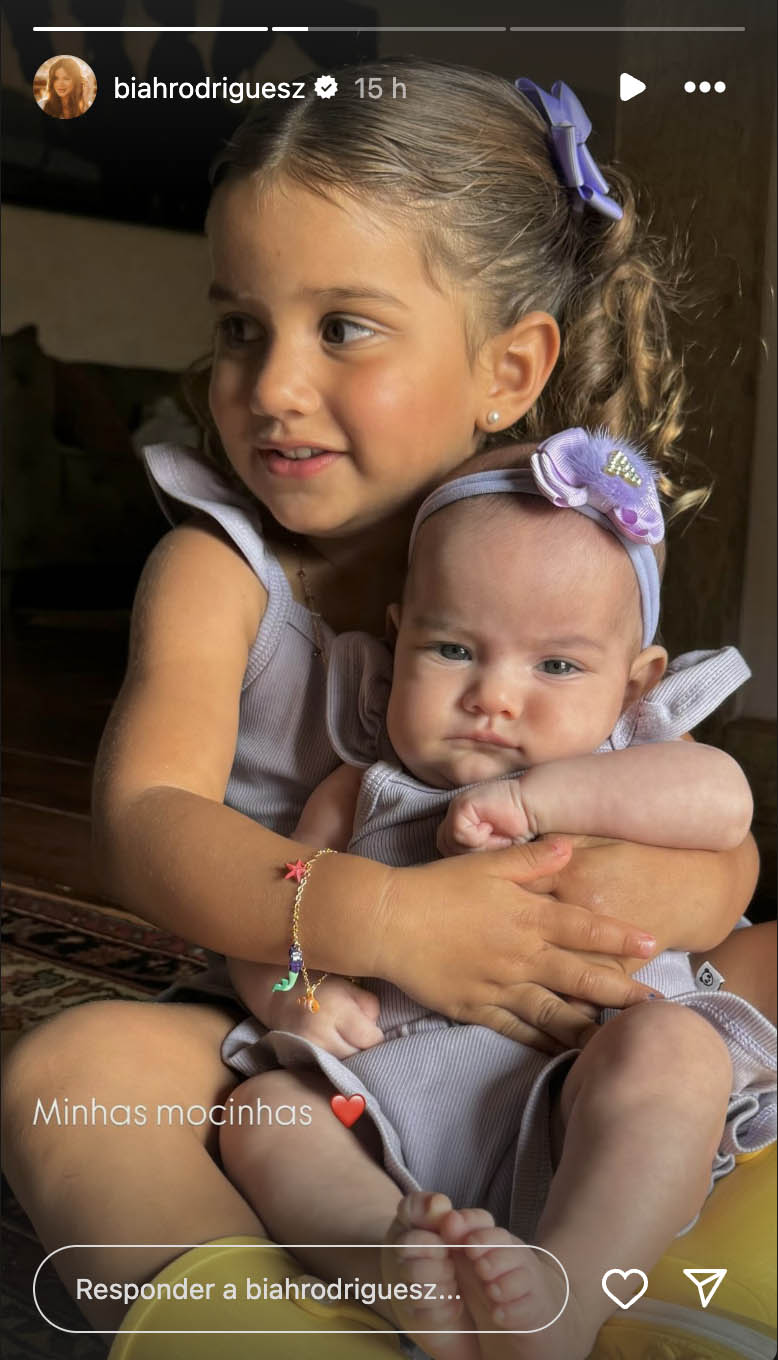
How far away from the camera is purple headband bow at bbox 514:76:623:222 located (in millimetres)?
650

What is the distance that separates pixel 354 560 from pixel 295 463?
0.26 feet

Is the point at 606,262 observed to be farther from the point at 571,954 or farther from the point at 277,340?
the point at 571,954

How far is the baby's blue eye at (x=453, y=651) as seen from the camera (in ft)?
2.10

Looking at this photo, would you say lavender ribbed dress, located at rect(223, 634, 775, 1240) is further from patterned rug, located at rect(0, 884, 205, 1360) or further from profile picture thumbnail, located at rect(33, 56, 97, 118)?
profile picture thumbnail, located at rect(33, 56, 97, 118)

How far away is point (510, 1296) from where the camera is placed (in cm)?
52

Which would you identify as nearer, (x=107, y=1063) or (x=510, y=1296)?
(x=510, y=1296)

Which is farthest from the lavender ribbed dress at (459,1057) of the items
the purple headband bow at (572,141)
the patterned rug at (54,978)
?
the purple headband bow at (572,141)

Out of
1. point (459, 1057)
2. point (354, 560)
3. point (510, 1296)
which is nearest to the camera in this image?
point (510, 1296)

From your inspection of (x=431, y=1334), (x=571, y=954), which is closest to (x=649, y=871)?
(x=571, y=954)

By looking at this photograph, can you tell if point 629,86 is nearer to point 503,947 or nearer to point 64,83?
point 64,83

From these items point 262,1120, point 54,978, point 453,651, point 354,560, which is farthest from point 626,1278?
point 54,978

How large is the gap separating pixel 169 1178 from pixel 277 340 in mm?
392

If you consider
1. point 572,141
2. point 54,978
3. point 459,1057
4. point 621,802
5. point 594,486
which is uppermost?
point 572,141

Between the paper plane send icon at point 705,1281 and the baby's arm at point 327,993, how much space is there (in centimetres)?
17
